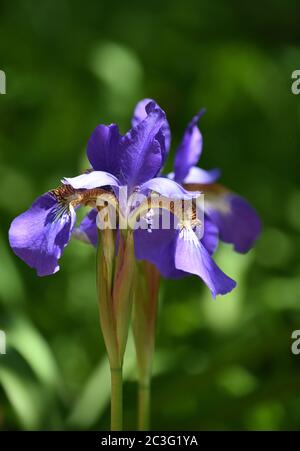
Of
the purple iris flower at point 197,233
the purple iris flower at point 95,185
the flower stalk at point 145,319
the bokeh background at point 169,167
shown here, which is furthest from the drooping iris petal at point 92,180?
the bokeh background at point 169,167

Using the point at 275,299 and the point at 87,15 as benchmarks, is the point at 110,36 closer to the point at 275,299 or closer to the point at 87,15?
the point at 87,15

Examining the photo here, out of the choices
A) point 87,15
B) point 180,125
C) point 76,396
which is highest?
point 87,15

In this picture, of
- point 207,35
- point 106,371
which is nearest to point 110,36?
point 207,35

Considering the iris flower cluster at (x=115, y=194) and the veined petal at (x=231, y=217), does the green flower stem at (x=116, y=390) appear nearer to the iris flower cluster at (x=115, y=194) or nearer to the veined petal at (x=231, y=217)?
the iris flower cluster at (x=115, y=194)

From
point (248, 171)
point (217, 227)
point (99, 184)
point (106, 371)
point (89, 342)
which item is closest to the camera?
point (99, 184)

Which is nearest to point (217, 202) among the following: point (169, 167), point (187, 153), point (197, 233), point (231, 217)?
point (231, 217)

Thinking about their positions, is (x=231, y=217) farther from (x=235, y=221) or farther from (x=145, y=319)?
(x=145, y=319)
